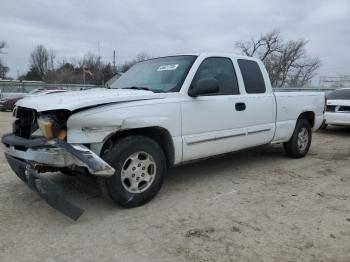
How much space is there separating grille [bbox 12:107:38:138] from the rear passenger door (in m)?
2.84

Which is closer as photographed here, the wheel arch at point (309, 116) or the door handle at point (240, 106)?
the door handle at point (240, 106)

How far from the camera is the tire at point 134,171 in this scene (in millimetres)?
3836

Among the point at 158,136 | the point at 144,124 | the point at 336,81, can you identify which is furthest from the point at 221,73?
the point at 336,81

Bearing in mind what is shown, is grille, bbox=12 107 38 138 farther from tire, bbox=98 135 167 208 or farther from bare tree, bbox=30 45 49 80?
bare tree, bbox=30 45 49 80

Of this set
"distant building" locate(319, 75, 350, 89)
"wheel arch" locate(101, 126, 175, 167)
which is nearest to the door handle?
"wheel arch" locate(101, 126, 175, 167)

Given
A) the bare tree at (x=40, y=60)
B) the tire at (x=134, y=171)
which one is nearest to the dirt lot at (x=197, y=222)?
the tire at (x=134, y=171)

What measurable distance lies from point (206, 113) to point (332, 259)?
2.31 metres

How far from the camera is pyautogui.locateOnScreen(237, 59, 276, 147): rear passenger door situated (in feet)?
17.9

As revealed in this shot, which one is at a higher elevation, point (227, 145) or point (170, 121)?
point (170, 121)

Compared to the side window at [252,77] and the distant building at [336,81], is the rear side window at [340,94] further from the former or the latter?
the distant building at [336,81]

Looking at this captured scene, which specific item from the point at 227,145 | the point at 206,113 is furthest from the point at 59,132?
the point at 227,145

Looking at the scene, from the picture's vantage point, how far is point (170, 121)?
170 inches

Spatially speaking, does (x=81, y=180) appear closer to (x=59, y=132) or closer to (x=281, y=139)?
(x=59, y=132)

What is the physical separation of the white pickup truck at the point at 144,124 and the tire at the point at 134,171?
0.04 feet
